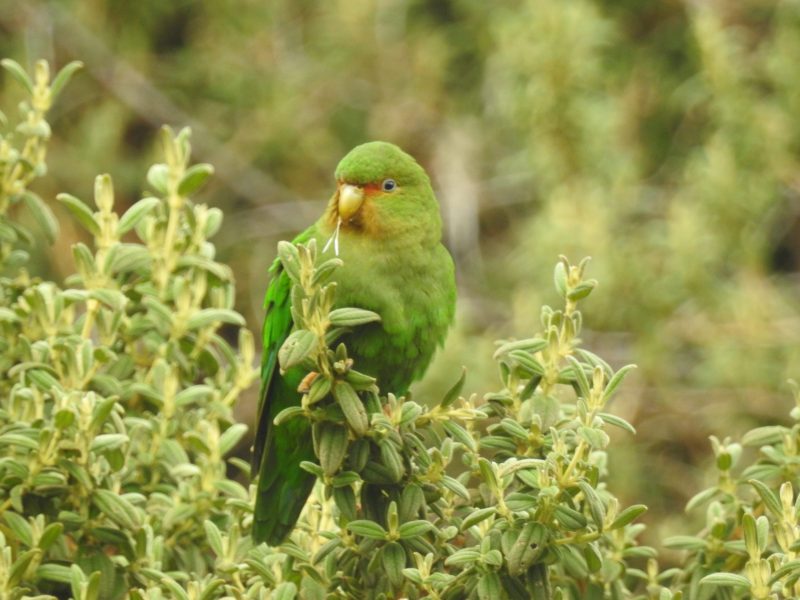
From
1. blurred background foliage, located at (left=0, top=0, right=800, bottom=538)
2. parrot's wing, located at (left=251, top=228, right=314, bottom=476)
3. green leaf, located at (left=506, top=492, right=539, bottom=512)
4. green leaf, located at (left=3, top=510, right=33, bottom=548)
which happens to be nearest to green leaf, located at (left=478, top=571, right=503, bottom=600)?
green leaf, located at (left=506, top=492, right=539, bottom=512)

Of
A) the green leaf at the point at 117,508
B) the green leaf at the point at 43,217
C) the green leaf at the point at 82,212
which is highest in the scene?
the green leaf at the point at 43,217

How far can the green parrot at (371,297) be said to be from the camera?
2709mm

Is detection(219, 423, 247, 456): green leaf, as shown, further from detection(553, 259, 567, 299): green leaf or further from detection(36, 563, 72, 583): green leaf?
detection(553, 259, 567, 299): green leaf

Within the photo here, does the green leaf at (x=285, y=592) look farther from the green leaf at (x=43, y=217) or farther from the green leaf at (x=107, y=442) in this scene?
the green leaf at (x=43, y=217)

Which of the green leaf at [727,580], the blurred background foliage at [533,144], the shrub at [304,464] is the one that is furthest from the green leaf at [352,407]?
the blurred background foliage at [533,144]

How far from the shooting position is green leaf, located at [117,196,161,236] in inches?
97.3

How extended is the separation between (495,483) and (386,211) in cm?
109

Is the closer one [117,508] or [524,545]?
[524,545]

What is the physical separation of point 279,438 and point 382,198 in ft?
2.11

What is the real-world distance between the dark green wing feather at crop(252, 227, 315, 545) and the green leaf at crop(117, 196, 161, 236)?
346mm

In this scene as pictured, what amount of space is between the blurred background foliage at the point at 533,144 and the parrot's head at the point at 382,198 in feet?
5.50

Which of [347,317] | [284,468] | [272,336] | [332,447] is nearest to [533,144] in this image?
[272,336]

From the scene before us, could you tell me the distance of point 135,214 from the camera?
98.6 inches

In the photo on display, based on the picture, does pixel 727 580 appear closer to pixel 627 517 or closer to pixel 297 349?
pixel 627 517
